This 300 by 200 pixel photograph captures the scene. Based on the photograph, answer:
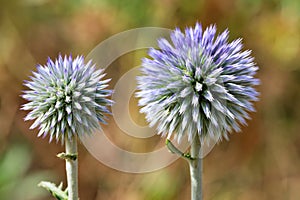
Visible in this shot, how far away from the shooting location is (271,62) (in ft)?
6.34

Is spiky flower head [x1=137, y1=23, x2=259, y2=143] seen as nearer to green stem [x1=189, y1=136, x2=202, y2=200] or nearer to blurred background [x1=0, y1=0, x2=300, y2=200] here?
green stem [x1=189, y1=136, x2=202, y2=200]

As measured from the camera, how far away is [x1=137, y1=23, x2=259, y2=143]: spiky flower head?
24.9 inches

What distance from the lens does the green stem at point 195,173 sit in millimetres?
583

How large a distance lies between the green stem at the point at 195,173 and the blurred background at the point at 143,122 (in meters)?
1.15

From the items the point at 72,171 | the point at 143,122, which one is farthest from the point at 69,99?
the point at 143,122

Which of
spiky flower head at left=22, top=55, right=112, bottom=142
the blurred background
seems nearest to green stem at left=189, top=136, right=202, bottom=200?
spiky flower head at left=22, top=55, right=112, bottom=142

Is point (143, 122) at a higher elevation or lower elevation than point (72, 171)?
higher

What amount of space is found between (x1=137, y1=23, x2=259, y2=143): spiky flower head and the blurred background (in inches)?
43.2

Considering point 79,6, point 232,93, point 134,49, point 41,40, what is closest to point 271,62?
point 134,49

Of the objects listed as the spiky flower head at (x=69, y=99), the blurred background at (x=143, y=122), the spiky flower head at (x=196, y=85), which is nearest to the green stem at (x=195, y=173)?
the spiky flower head at (x=196, y=85)

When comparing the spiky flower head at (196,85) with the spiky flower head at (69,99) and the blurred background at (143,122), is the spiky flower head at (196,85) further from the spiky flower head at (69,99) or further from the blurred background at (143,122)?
the blurred background at (143,122)

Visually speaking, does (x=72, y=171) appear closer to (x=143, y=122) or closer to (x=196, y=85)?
(x=196, y=85)

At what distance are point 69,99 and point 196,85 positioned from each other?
0.53ft

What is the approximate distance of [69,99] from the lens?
2.13 ft
